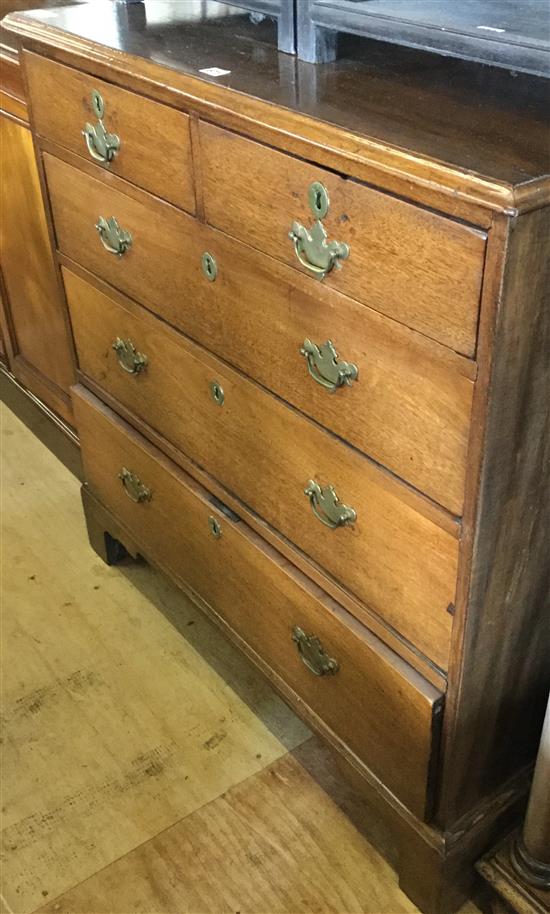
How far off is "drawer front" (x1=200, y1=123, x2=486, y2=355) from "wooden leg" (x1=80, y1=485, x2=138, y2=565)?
2.62 ft

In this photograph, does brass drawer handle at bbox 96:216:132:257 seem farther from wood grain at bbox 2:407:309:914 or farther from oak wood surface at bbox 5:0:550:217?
wood grain at bbox 2:407:309:914

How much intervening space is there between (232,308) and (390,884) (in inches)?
31.7

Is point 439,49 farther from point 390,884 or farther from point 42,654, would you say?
point 42,654

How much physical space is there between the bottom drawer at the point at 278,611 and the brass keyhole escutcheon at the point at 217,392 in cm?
17

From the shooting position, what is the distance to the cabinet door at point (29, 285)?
5.48 ft

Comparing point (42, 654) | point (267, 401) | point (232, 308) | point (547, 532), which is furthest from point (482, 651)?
point (42, 654)

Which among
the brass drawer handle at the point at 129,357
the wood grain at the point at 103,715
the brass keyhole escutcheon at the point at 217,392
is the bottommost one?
the wood grain at the point at 103,715

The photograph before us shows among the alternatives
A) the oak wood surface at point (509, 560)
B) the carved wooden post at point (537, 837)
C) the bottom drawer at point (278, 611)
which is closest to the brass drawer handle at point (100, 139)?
the bottom drawer at point (278, 611)

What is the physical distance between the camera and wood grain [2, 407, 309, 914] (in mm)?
1330

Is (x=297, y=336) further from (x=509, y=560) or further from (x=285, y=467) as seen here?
(x=509, y=560)

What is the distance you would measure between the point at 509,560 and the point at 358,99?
19.5 inches

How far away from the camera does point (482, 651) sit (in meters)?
0.99

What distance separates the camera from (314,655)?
120 centimetres

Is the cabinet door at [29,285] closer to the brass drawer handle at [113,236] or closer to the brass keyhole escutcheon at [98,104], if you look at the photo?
the brass drawer handle at [113,236]
